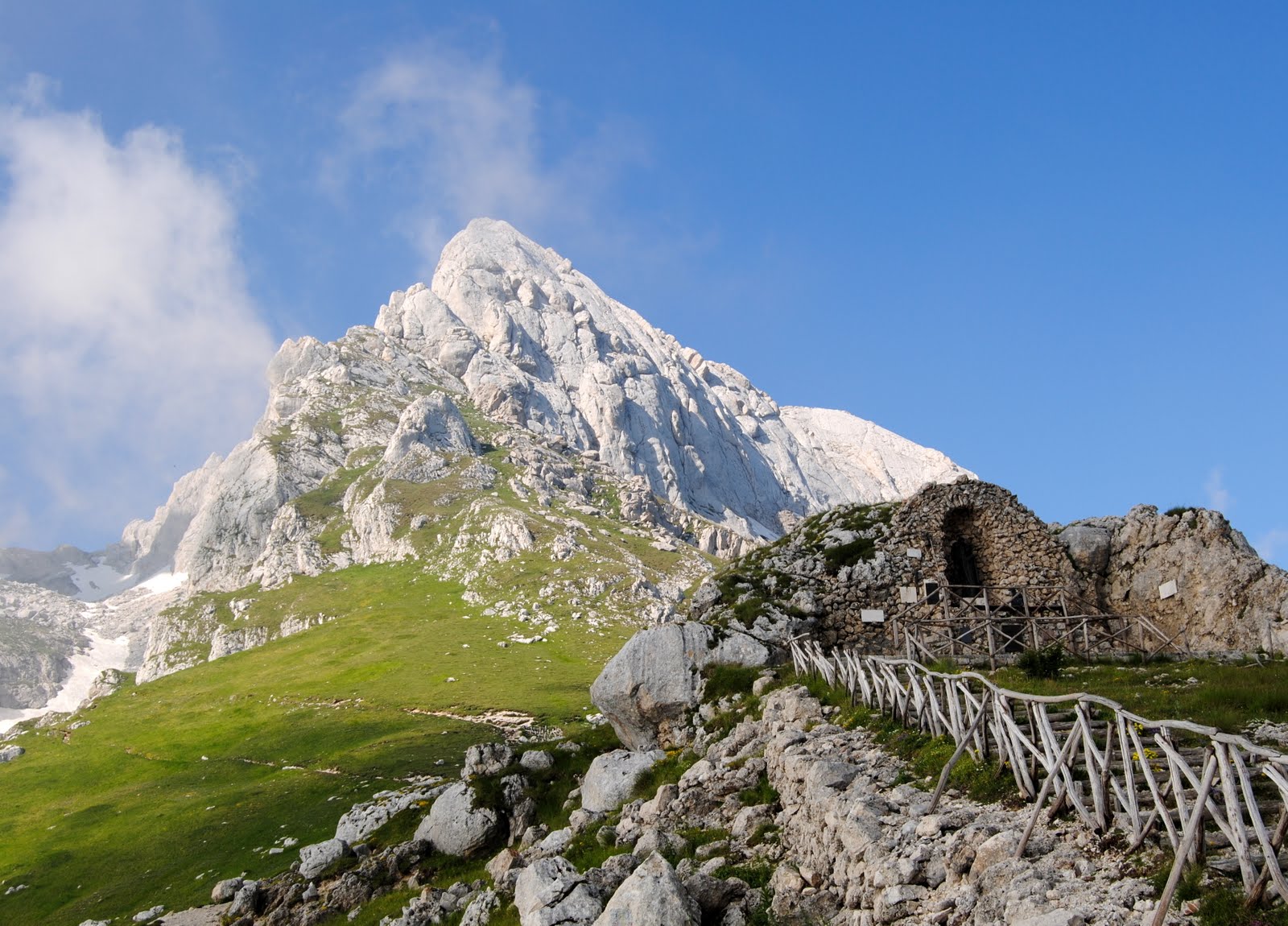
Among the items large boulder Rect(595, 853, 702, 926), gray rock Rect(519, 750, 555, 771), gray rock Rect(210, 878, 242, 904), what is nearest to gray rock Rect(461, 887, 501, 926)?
large boulder Rect(595, 853, 702, 926)

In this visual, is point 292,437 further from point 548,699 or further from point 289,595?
point 548,699

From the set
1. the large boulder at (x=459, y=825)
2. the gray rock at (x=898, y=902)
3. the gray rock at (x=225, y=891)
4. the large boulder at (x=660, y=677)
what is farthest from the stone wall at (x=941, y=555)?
the gray rock at (x=225, y=891)

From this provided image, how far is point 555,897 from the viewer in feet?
45.4

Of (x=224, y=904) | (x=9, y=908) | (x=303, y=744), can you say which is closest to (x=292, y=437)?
(x=303, y=744)

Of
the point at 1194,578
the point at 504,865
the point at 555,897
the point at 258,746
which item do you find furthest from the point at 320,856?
the point at 258,746

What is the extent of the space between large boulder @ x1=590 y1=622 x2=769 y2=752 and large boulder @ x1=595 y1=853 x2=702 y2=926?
57.1 ft

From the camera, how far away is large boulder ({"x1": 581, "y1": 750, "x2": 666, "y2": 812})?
24406 millimetres

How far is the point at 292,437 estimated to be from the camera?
640ft

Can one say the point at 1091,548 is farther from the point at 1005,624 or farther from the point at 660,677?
the point at 660,677

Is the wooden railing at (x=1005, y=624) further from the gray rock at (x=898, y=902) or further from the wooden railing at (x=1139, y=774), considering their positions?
the gray rock at (x=898, y=902)

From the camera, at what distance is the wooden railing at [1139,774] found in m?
7.42

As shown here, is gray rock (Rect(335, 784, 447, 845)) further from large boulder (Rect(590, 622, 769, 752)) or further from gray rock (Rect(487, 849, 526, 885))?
gray rock (Rect(487, 849, 526, 885))

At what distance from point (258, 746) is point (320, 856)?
4714 cm

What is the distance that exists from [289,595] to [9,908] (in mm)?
100118
